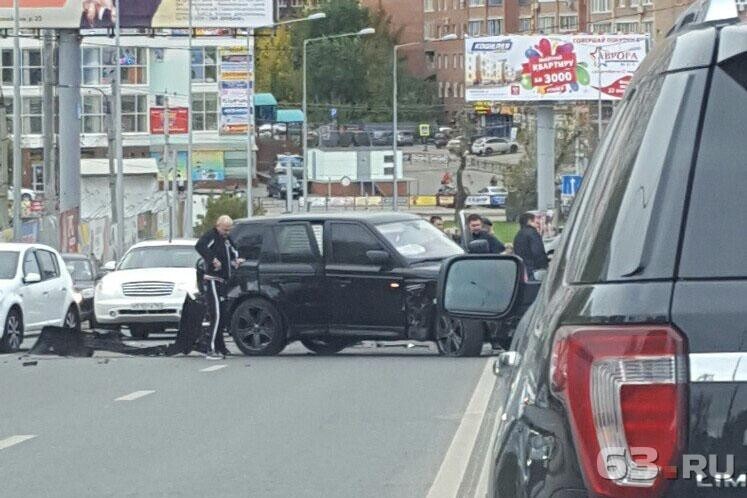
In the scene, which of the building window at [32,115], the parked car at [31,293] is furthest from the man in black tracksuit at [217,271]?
the building window at [32,115]

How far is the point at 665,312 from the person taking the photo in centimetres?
280

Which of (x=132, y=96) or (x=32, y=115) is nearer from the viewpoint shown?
(x=132, y=96)

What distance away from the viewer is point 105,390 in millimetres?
15086

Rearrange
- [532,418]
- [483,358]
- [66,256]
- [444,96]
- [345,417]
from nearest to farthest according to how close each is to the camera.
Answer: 1. [532,418]
2. [345,417]
3. [483,358]
4. [66,256]
5. [444,96]

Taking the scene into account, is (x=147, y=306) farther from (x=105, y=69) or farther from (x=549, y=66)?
(x=105, y=69)

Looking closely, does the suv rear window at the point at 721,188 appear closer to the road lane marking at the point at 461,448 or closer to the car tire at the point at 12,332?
the road lane marking at the point at 461,448

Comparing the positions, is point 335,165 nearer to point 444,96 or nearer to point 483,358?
point 444,96

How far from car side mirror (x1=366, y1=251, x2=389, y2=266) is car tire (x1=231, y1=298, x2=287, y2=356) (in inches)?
48.1

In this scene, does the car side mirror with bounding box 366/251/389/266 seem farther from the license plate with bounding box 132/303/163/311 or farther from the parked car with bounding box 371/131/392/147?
the parked car with bounding box 371/131/392/147

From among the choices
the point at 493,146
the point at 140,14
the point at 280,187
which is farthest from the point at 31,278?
the point at 493,146

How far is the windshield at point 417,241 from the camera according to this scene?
19875mm

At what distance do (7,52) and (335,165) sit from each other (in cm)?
1977

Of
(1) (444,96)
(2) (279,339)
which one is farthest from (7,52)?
(2) (279,339)

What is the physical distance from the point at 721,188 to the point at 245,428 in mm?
9259
